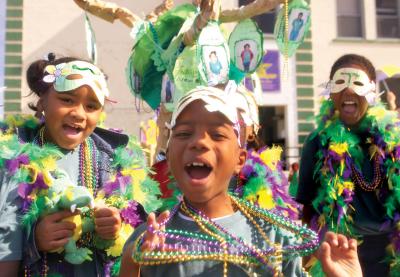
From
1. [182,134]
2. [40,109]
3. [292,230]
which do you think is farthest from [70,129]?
[292,230]

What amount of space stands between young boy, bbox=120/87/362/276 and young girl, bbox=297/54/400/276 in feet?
5.32

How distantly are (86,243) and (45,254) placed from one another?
15cm

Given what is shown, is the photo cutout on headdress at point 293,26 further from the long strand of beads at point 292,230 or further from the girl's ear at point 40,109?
the long strand of beads at point 292,230

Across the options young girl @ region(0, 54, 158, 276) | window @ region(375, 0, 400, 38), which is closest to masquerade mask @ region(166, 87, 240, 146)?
young girl @ region(0, 54, 158, 276)

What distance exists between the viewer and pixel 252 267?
4.91 feet

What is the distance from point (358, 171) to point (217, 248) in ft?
6.00

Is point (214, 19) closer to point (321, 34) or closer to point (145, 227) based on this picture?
point (145, 227)

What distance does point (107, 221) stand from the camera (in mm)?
1933

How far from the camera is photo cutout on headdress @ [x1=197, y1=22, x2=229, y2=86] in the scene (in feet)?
12.6

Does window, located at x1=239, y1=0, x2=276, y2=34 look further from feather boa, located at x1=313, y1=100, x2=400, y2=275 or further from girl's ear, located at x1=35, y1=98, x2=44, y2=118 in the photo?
girl's ear, located at x1=35, y1=98, x2=44, y2=118

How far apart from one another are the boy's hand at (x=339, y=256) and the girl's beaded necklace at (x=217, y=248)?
13cm

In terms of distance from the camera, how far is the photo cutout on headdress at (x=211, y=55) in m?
3.85

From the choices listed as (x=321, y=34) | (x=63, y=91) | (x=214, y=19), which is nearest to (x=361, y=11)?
(x=321, y=34)

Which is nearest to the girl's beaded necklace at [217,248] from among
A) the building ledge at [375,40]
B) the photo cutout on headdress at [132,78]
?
the photo cutout on headdress at [132,78]
